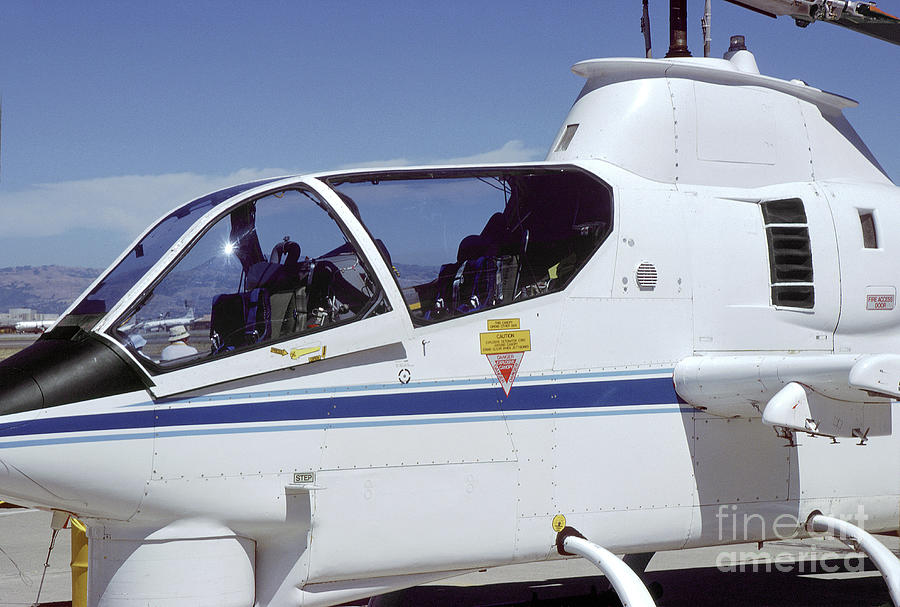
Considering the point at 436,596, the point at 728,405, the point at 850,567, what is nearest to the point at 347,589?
the point at 728,405

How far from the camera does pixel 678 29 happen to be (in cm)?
674

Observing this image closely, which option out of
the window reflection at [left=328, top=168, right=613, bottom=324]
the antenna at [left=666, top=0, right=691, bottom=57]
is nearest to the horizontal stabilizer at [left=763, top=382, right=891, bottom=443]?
the window reflection at [left=328, top=168, right=613, bottom=324]

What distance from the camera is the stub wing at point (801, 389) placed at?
189 inches

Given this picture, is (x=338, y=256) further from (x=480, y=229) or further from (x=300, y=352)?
(x=480, y=229)

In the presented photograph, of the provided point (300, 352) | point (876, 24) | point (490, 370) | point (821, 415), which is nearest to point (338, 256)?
point (300, 352)

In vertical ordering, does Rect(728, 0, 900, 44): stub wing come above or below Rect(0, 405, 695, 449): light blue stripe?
above

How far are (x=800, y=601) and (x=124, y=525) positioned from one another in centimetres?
545

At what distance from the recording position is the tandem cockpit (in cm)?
466

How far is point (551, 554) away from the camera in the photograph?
5.24 meters

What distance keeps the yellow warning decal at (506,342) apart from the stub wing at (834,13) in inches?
126

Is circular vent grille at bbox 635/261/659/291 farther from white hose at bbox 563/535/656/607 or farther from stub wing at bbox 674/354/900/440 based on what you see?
white hose at bbox 563/535/656/607

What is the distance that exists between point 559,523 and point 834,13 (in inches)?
163

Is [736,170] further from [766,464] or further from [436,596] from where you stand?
[436,596]

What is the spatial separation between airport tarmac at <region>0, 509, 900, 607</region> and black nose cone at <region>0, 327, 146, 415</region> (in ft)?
10.5
